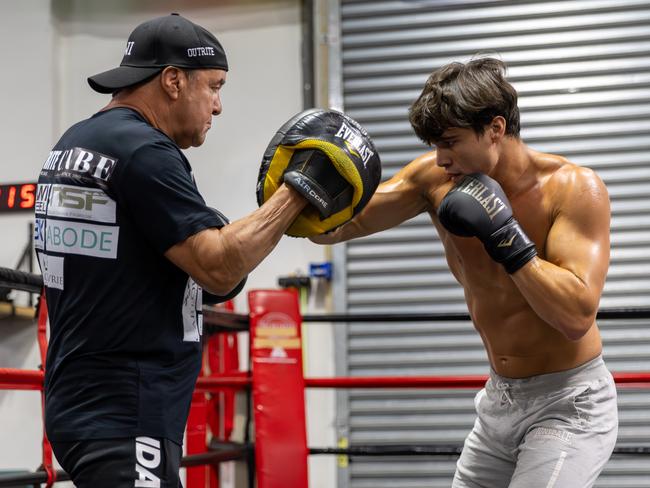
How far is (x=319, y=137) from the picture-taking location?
1.80 metres

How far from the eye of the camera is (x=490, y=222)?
1970 millimetres

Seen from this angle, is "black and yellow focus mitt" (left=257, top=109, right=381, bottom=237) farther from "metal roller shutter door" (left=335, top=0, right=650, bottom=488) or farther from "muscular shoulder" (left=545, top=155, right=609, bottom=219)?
"metal roller shutter door" (left=335, top=0, right=650, bottom=488)

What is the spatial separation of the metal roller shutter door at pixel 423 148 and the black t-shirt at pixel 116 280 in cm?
328

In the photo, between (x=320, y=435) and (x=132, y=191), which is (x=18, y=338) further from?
(x=132, y=191)

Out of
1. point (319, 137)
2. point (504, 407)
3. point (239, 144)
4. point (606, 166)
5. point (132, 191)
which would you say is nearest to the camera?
point (132, 191)

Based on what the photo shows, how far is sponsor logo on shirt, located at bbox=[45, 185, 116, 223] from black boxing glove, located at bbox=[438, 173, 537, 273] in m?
0.82

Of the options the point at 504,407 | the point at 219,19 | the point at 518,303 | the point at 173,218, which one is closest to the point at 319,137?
the point at 173,218

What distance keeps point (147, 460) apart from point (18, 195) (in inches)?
154

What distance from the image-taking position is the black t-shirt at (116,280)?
152cm

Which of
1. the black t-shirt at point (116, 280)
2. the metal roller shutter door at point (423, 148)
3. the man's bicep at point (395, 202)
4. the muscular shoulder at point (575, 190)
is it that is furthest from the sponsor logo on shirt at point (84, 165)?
the metal roller shutter door at point (423, 148)

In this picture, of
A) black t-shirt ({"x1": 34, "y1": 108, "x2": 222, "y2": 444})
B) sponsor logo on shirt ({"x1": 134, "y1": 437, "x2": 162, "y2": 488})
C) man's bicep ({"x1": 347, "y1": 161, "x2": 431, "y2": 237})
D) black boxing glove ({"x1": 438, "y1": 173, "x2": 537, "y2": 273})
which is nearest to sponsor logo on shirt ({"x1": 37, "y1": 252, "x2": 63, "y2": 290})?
black t-shirt ({"x1": 34, "y1": 108, "x2": 222, "y2": 444})

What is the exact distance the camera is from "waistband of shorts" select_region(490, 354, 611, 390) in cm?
207

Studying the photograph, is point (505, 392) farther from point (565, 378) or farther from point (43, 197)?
point (43, 197)

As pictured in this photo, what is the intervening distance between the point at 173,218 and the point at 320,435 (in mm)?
3459
